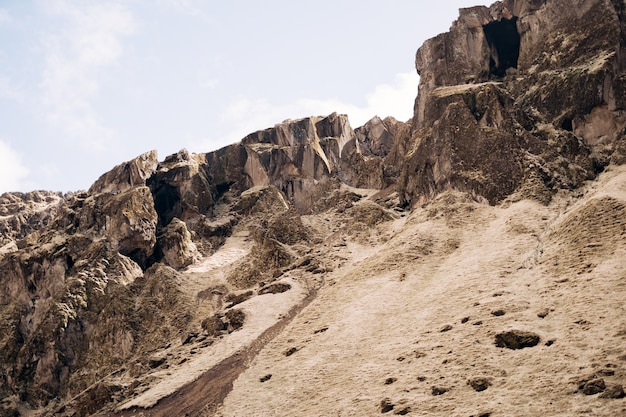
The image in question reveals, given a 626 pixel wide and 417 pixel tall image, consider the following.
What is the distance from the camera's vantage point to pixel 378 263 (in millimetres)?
67625

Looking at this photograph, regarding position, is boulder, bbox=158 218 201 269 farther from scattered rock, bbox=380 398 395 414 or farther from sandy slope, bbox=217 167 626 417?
scattered rock, bbox=380 398 395 414

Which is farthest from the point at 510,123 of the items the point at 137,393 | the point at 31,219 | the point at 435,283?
the point at 31,219

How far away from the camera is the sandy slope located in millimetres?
29609

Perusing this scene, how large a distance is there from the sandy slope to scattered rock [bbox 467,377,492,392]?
360 millimetres

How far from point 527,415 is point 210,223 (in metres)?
107

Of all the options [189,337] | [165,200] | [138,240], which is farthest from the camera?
[165,200]

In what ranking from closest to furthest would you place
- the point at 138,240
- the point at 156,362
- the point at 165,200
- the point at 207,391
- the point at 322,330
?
the point at 207,391 < the point at 322,330 < the point at 156,362 < the point at 138,240 < the point at 165,200

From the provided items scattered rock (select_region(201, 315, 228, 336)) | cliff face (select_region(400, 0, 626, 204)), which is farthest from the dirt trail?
cliff face (select_region(400, 0, 626, 204))

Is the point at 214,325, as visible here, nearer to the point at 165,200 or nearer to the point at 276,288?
the point at 276,288

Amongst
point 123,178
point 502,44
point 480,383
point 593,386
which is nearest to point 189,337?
point 480,383

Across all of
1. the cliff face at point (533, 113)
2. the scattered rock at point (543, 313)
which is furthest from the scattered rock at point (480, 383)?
the cliff face at point (533, 113)

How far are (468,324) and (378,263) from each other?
87.2 feet

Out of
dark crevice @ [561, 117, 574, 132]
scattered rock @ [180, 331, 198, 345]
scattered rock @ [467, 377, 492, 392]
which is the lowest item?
scattered rock @ [180, 331, 198, 345]

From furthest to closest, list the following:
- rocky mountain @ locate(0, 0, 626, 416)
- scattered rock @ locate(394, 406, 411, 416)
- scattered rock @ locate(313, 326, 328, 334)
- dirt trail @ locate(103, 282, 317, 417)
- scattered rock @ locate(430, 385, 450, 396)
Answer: scattered rock @ locate(313, 326, 328, 334), dirt trail @ locate(103, 282, 317, 417), rocky mountain @ locate(0, 0, 626, 416), scattered rock @ locate(430, 385, 450, 396), scattered rock @ locate(394, 406, 411, 416)
